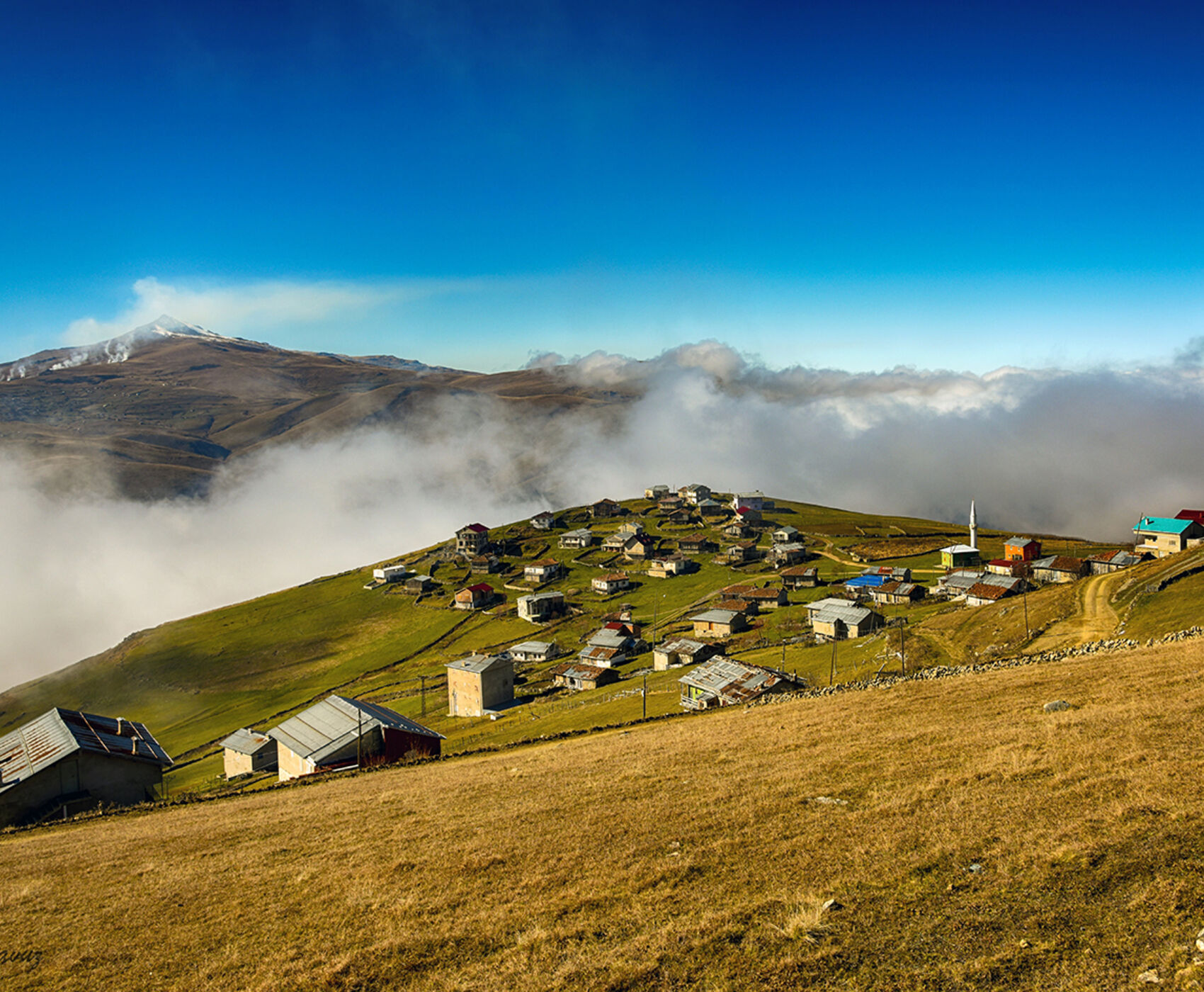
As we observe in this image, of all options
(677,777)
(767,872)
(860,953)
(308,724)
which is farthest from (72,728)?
(860,953)

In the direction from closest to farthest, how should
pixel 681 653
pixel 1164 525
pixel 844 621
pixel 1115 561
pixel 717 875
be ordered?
pixel 717 875 → pixel 681 653 → pixel 844 621 → pixel 1115 561 → pixel 1164 525

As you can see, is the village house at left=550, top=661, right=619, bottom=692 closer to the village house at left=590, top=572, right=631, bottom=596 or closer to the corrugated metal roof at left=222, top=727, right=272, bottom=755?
the corrugated metal roof at left=222, top=727, right=272, bottom=755

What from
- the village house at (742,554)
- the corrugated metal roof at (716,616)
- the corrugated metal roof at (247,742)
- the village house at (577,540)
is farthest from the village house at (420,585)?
the corrugated metal roof at (247,742)

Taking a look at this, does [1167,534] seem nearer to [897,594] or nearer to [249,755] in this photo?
[897,594]

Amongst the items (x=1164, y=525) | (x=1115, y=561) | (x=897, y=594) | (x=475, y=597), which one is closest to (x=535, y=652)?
(x=475, y=597)

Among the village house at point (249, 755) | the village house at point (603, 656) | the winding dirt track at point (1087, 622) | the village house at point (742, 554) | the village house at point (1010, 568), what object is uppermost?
the winding dirt track at point (1087, 622)

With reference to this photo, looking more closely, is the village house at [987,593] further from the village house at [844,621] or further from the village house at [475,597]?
the village house at [475,597]

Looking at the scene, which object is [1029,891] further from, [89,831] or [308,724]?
[308,724]
